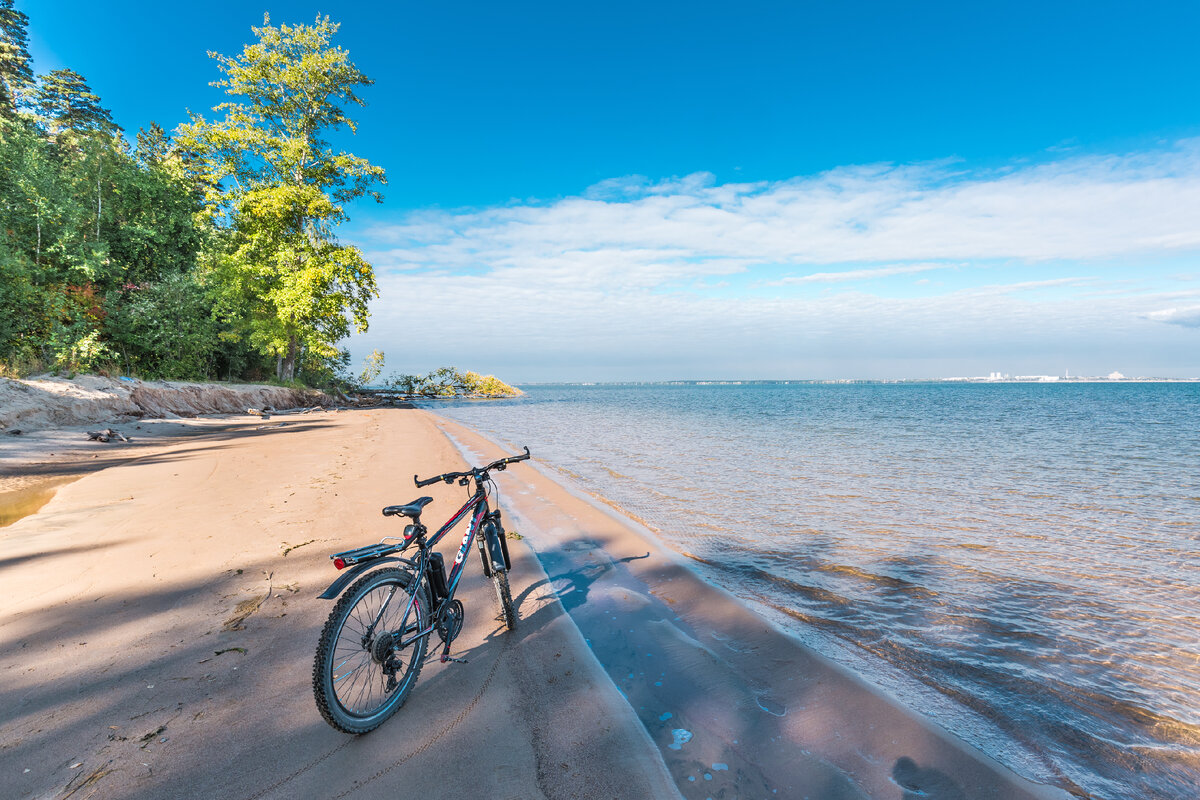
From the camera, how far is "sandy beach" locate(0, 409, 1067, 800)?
8.86 feet

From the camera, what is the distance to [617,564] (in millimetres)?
6426

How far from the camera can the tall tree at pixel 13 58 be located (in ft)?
102

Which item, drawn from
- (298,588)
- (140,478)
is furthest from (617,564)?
(140,478)

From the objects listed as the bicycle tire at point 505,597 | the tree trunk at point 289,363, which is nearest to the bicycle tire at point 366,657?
the bicycle tire at point 505,597

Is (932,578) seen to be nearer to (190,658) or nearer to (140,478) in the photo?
(190,658)

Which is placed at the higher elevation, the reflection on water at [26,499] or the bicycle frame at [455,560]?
the bicycle frame at [455,560]

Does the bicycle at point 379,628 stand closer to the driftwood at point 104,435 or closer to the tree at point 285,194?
the driftwood at point 104,435

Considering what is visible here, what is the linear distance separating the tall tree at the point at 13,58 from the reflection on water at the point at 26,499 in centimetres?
3873

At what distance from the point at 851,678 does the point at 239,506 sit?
8983 mm

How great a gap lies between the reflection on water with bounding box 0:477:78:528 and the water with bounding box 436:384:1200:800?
9.39 meters

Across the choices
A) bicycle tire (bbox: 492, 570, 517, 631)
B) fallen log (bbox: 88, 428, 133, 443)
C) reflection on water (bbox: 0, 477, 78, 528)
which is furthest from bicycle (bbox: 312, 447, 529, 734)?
fallen log (bbox: 88, 428, 133, 443)

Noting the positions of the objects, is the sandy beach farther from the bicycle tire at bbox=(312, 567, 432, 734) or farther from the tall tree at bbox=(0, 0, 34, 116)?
the tall tree at bbox=(0, 0, 34, 116)

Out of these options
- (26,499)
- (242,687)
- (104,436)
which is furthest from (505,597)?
(104,436)

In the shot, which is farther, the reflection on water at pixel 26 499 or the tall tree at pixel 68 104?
the tall tree at pixel 68 104
